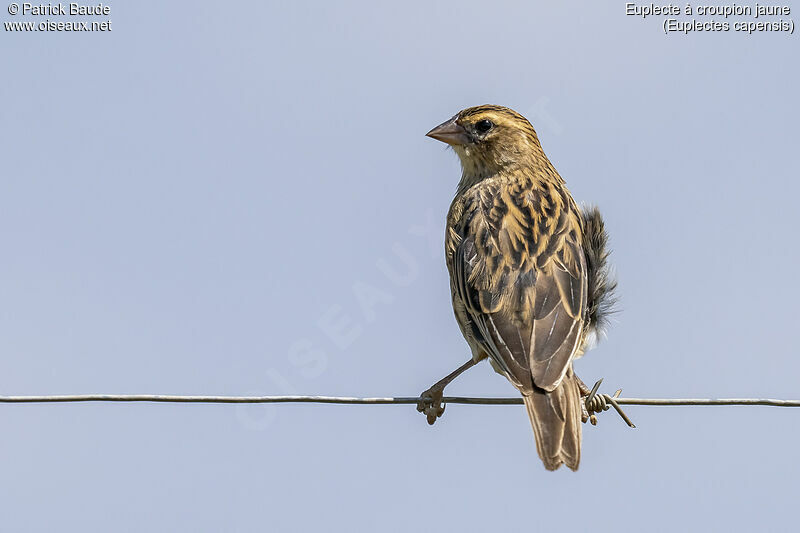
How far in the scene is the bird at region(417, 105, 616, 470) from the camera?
22.6ft

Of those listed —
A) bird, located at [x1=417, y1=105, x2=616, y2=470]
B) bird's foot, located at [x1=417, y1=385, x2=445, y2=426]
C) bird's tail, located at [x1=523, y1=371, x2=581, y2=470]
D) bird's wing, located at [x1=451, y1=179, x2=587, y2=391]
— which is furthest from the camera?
bird's foot, located at [x1=417, y1=385, x2=445, y2=426]

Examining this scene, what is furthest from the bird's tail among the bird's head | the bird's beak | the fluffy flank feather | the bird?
the bird's beak

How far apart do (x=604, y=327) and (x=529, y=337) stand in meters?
1.25

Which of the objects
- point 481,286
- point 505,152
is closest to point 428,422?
point 481,286

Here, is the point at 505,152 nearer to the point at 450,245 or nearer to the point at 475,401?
the point at 450,245

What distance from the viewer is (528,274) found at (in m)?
7.89

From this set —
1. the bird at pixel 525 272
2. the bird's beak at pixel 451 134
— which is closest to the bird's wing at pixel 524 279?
the bird at pixel 525 272

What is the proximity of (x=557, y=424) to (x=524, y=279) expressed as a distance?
1.48 m

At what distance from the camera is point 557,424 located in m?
6.65

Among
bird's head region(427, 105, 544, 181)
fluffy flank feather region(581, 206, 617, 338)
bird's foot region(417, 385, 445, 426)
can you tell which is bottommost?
bird's foot region(417, 385, 445, 426)

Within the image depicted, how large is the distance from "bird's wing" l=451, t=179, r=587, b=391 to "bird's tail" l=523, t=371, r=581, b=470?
9cm

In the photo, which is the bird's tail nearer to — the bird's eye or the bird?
the bird

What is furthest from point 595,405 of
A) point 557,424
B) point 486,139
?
point 486,139

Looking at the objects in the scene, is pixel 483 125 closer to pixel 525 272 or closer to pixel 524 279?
pixel 525 272
